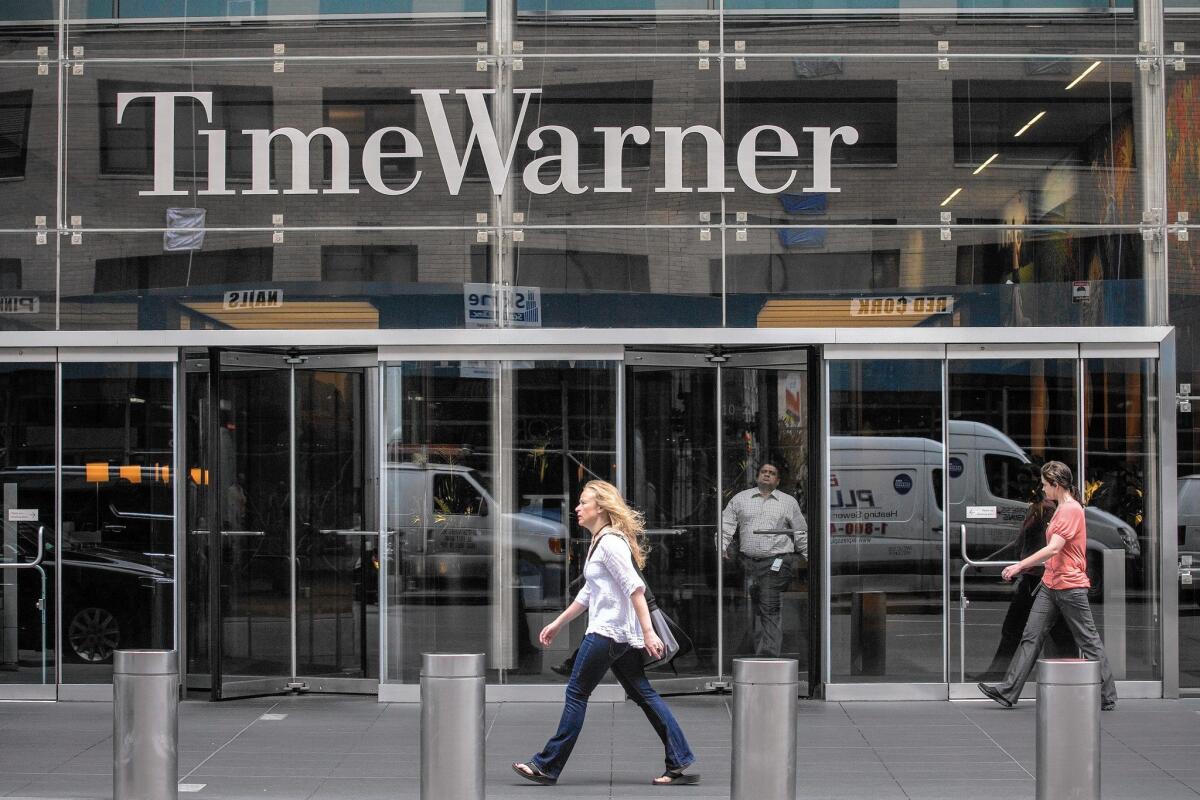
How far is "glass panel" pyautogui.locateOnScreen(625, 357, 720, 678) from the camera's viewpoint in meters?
11.5

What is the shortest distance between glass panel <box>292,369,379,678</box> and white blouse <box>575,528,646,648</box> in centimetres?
399

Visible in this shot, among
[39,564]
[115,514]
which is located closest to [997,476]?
[115,514]

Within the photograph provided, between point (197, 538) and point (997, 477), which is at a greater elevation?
point (997, 477)

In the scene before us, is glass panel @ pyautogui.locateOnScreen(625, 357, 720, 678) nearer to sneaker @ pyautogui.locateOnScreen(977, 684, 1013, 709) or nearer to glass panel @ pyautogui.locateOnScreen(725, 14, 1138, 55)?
sneaker @ pyautogui.locateOnScreen(977, 684, 1013, 709)

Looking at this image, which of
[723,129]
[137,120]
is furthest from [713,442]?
[137,120]

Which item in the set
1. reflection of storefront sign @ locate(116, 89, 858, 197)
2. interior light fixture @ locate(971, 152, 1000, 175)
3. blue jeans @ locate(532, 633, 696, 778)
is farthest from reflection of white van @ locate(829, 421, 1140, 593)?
blue jeans @ locate(532, 633, 696, 778)

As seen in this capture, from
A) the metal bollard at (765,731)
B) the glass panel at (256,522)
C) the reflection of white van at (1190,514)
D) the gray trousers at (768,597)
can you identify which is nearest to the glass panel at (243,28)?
the glass panel at (256,522)

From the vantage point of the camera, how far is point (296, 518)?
39.2 feet

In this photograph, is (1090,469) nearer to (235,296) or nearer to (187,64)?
(235,296)

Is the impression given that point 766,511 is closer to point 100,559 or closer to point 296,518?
point 296,518

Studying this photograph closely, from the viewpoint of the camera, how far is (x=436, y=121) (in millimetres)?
11695

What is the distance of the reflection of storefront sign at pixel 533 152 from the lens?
459 inches

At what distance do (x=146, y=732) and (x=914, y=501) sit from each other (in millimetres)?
6287

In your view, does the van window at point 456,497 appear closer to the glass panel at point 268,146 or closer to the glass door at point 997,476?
the glass panel at point 268,146
